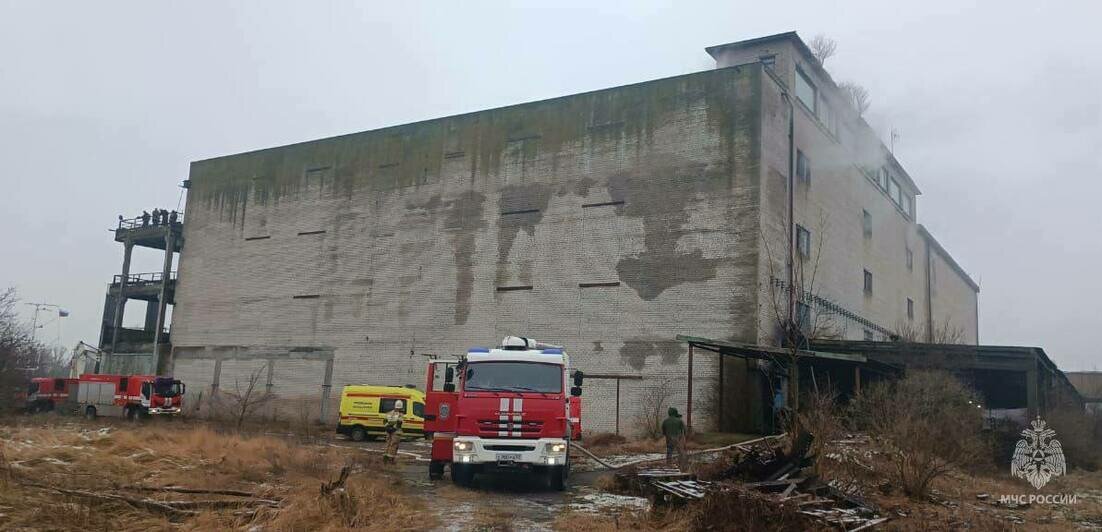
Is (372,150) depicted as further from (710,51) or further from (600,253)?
(710,51)

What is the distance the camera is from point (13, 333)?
25531mm

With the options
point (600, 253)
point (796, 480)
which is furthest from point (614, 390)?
point (796, 480)

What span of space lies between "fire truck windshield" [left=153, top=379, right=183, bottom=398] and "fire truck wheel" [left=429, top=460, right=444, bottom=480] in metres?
26.9

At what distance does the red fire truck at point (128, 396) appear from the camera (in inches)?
1508

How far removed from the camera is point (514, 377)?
1533 centimetres

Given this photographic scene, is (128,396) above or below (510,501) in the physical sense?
above

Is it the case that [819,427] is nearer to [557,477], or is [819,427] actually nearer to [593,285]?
[557,477]

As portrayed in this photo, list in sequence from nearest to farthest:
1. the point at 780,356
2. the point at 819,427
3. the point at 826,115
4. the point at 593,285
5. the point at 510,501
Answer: the point at 510,501, the point at 819,427, the point at 780,356, the point at 593,285, the point at 826,115

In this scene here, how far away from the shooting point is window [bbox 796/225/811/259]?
33.0m

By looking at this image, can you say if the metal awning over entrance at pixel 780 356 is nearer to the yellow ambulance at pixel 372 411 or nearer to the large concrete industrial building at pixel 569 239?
the large concrete industrial building at pixel 569 239

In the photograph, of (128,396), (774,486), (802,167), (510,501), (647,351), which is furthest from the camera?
(128,396)

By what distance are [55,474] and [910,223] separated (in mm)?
47290

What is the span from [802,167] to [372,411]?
64.7 ft

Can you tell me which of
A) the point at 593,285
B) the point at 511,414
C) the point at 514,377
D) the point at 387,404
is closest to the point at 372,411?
the point at 387,404
